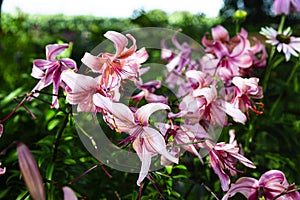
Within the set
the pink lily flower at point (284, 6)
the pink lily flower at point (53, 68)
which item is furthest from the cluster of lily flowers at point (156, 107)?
the pink lily flower at point (284, 6)

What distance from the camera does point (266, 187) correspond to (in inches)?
32.4

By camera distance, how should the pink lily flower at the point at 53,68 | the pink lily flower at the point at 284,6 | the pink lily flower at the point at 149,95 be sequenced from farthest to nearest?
the pink lily flower at the point at 284,6, the pink lily flower at the point at 149,95, the pink lily flower at the point at 53,68

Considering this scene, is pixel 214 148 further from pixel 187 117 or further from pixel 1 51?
pixel 1 51

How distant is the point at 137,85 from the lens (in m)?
1.05

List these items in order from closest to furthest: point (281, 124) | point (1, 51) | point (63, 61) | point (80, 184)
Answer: point (63, 61) → point (80, 184) → point (281, 124) → point (1, 51)

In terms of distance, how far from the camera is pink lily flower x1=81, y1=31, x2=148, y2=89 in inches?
30.9

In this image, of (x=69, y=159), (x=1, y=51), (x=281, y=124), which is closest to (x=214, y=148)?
(x=69, y=159)

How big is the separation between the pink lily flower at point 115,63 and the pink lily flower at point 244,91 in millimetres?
216

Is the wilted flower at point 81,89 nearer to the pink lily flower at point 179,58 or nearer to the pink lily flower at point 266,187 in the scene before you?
the pink lily flower at point 266,187

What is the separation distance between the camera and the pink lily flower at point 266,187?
81 centimetres

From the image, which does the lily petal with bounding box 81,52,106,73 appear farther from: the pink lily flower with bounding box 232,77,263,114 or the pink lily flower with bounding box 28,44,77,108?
the pink lily flower with bounding box 232,77,263,114

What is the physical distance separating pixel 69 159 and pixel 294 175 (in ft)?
2.17

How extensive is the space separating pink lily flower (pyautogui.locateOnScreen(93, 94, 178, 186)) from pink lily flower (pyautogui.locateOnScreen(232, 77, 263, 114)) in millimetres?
Answer: 279

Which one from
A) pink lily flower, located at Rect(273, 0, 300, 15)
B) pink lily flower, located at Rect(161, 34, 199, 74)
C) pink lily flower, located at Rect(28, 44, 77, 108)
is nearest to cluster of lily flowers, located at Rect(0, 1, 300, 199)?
pink lily flower, located at Rect(28, 44, 77, 108)
